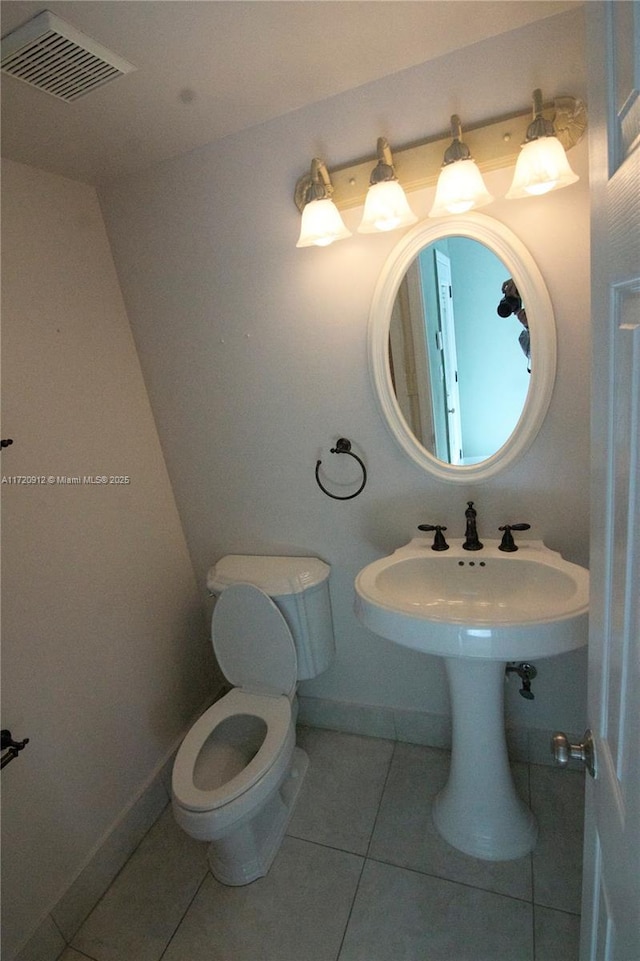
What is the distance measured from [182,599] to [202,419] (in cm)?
78

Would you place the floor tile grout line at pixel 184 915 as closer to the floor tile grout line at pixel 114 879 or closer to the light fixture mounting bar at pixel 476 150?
the floor tile grout line at pixel 114 879

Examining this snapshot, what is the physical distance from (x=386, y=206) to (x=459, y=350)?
45cm

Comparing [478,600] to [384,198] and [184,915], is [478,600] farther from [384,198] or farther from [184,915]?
[184,915]

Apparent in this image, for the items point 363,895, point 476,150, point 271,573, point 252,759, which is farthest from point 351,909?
point 476,150

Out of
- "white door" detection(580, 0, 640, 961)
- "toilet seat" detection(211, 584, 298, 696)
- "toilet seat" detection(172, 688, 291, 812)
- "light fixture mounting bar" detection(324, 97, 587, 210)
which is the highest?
"light fixture mounting bar" detection(324, 97, 587, 210)

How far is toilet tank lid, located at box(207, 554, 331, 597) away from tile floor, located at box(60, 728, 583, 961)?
80 cm

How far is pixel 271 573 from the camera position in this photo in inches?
66.3

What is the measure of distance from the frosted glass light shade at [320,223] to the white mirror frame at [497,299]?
7.1 inches

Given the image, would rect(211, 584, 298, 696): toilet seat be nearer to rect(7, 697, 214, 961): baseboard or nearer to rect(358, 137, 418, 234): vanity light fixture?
rect(7, 697, 214, 961): baseboard

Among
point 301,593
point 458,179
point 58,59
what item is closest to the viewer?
point 58,59

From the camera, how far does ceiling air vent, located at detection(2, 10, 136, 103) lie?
35.9 inches

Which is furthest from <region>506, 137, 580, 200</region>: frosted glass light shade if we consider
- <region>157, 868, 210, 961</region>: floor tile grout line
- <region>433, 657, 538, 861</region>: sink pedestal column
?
<region>157, 868, 210, 961</region>: floor tile grout line

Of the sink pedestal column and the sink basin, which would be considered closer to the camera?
the sink basin

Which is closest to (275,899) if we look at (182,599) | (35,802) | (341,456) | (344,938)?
(344,938)
